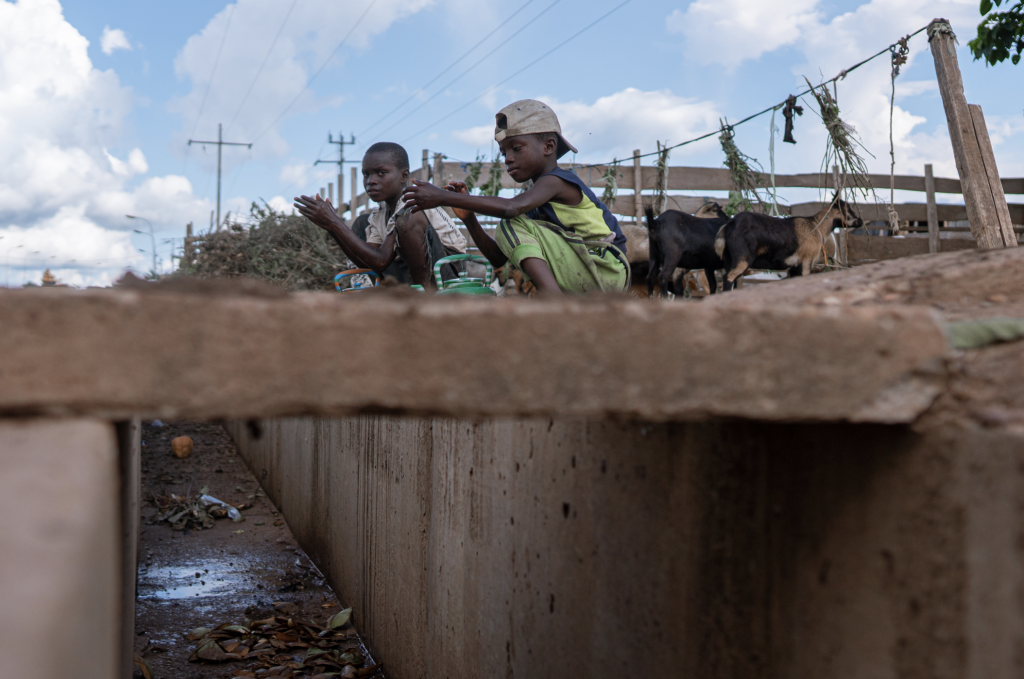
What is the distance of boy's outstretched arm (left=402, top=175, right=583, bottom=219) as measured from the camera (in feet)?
9.52

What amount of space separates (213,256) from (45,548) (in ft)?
30.8

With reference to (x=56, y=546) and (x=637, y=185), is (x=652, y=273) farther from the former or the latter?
(x=56, y=546)

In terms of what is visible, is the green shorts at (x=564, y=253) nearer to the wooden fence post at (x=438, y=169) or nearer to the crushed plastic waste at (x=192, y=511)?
the crushed plastic waste at (x=192, y=511)

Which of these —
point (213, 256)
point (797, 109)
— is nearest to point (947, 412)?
point (797, 109)

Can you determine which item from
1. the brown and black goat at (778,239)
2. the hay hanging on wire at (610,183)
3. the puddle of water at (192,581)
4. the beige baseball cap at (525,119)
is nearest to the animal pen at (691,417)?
the beige baseball cap at (525,119)

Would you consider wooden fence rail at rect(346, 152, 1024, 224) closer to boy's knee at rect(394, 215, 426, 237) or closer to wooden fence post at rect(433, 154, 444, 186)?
wooden fence post at rect(433, 154, 444, 186)

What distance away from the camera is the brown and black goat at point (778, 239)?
5605mm

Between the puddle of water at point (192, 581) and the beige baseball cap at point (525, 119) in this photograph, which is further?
the puddle of water at point (192, 581)

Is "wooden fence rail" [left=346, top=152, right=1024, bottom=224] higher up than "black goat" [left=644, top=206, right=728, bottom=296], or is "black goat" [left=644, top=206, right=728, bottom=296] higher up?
"wooden fence rail" [left=346, top=152, right=1024, bottom=224]

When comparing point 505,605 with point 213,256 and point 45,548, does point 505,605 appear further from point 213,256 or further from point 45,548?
point 213,256

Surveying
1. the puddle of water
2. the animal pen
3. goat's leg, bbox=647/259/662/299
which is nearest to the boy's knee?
the animal pen

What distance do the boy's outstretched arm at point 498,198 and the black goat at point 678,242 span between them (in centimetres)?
316

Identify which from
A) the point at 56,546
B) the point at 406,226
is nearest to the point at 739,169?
the point at 406,226

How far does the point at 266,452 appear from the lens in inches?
334
